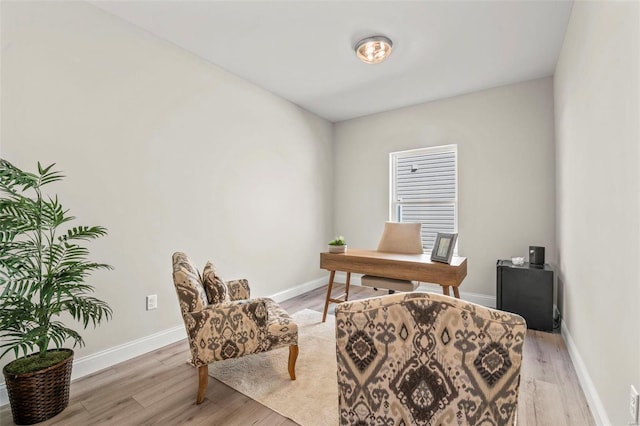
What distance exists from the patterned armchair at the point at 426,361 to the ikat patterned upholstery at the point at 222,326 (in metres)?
1.06

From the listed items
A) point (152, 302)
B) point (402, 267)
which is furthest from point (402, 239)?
point (152, 302)

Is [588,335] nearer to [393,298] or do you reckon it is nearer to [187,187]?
[393,298]

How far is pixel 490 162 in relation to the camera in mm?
3580

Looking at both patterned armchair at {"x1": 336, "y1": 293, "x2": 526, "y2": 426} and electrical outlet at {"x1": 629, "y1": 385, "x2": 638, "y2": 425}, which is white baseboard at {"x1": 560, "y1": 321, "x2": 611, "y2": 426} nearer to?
electrical outlet at {"x1": 629, "y1": 385, "x2": 638, "y2": 425}

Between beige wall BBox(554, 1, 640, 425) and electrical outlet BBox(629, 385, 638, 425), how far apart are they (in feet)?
0.13

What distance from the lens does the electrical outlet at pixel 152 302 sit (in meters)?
2.54

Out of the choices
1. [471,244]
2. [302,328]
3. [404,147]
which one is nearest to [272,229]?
[302,328]

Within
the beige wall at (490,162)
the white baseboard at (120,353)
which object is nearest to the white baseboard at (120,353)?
the white baseboard at (120,353)

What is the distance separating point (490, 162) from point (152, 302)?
3.96 metres

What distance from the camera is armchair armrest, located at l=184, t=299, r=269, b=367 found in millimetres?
1798

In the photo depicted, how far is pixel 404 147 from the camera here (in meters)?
4.19

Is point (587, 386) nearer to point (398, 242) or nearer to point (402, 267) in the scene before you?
point (402, 267)

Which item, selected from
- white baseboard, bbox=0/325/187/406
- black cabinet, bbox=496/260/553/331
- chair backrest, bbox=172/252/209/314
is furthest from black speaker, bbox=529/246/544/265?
white baseboard, bbox=0/325/187/406

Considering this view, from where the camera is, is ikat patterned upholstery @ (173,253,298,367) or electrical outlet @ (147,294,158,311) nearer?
ikat patterned upholstery @ (173,253,298,367)
